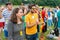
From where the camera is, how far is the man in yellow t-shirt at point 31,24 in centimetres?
729

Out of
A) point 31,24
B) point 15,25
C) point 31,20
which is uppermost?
point 15,25

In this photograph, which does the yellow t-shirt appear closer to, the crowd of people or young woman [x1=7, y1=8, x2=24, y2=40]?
the crowd of people

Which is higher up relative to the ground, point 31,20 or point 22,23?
point 22,23

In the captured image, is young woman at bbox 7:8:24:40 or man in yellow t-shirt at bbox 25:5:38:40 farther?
man in yellow t-shirt at bbox 25:5:38:40

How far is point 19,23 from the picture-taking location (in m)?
5.75

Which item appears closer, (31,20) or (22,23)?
(22,23)

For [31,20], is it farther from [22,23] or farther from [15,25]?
[15,25]

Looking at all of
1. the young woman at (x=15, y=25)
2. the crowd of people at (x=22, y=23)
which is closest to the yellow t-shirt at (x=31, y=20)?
the crowd of people at (x=22, y=23)

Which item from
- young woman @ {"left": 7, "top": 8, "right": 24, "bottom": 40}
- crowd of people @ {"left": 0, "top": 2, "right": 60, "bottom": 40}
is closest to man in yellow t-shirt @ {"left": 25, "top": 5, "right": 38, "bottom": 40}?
crowd of people @ {"left": 0, "top": 2, "right": 60, "bottom": 40}

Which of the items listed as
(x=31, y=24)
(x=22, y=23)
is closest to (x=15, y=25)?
(x=22, y=23)

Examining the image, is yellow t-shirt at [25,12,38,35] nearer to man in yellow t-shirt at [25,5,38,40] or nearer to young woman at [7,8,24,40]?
man in yellow t-shirt at [25,5,38,40]

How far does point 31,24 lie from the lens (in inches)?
286

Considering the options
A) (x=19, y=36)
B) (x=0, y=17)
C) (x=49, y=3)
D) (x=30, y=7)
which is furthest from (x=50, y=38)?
(x=49, y=3)

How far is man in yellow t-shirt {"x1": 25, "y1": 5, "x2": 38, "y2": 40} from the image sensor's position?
23.9 ft
